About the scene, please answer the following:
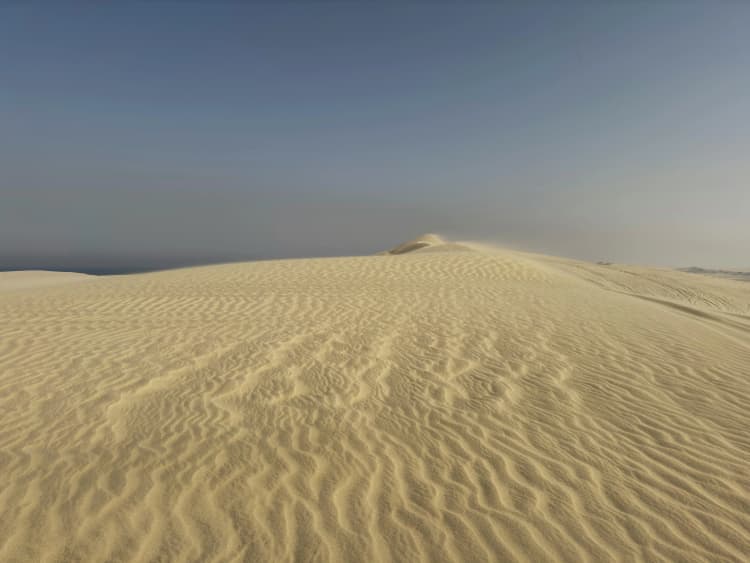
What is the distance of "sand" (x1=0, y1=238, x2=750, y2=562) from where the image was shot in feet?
9.51

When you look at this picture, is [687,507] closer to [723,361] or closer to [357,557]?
[357,557]

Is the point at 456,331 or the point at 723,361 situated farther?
the point at 456,331

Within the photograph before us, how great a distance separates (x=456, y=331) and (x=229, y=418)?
523 cm

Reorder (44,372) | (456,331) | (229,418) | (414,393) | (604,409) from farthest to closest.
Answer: (456,331) → (44,372) → (414,393) → (604,409) → (229,418)

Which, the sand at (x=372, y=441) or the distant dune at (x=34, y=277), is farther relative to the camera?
the distant dune at (x=34, y=277)

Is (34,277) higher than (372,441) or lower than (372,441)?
higher

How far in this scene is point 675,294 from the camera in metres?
20.3

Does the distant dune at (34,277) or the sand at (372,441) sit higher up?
the distant dune at (34,277)

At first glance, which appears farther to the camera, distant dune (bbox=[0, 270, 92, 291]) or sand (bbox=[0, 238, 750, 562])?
distant dune (bbox=[0, 270, 92, 291])

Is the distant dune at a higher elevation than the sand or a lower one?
higher

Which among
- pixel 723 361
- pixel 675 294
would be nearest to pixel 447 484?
pixel 723 361

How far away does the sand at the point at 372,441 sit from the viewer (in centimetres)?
290

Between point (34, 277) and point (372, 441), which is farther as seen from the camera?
point (34, 277)

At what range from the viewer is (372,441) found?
13.6 feet
